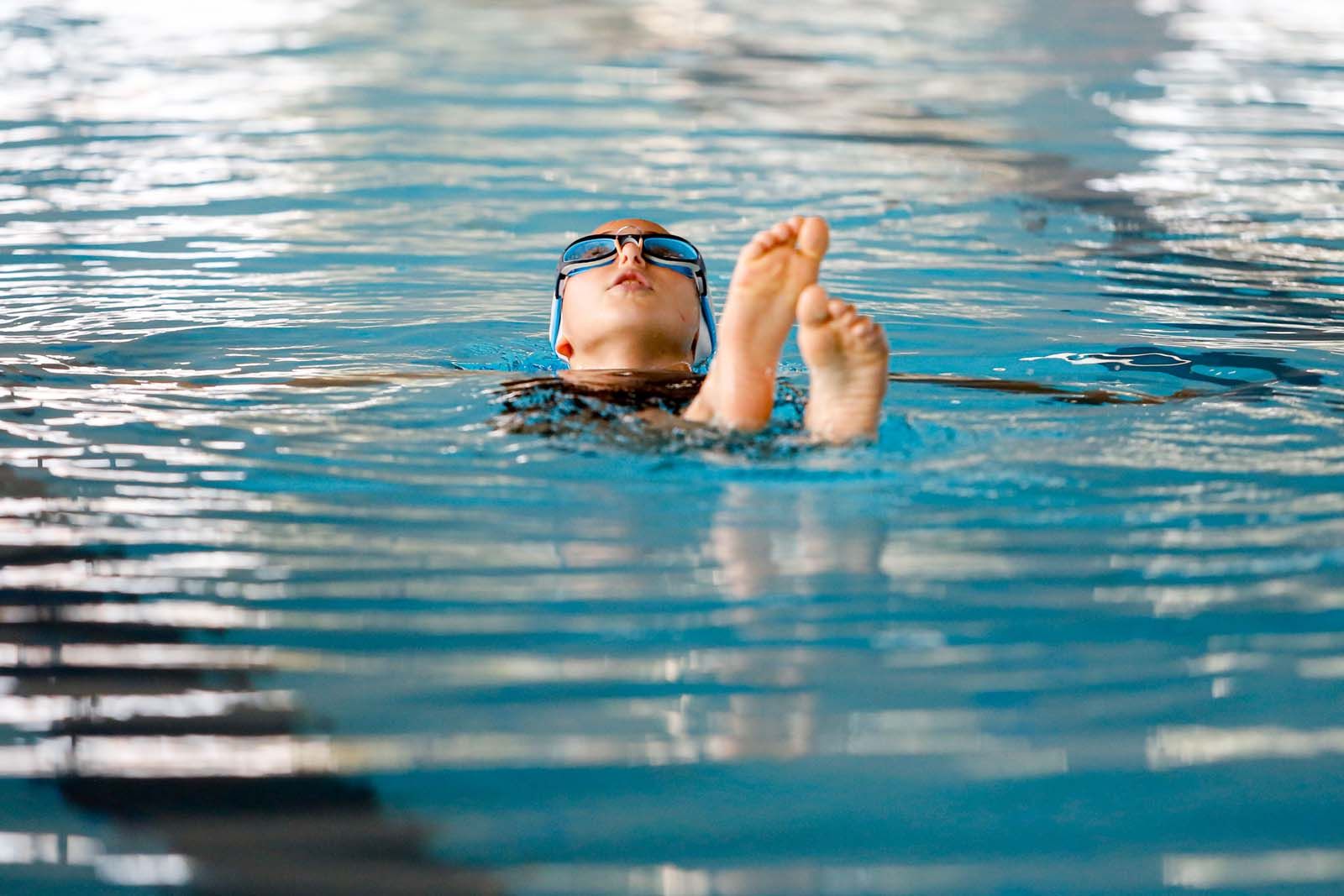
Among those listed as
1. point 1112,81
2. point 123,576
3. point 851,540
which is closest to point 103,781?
point 123,576

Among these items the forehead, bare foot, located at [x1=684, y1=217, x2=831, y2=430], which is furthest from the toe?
the forehead

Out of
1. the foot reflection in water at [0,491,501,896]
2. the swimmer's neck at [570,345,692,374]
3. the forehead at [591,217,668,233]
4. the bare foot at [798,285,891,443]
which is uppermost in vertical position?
the forehead at [591,217,668,233]

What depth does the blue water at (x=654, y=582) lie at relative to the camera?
2.11m

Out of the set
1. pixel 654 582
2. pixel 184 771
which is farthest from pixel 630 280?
pixel 184 771

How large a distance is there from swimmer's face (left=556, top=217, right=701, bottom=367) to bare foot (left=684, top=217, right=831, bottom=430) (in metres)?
0.75

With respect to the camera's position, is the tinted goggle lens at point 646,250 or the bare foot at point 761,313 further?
the tinted goggle lens at point 646,250

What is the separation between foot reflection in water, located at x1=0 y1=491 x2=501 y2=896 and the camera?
6.65ft

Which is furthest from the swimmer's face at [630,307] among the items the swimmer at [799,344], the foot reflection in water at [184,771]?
the foot reflection in water at [184,771]

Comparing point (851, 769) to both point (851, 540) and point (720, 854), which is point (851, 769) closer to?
point (720, 854)

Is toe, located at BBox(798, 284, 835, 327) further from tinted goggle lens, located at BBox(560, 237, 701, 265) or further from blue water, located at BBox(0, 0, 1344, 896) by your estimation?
tinted goggle lens, located at BBox(560, 237, 701, 265)

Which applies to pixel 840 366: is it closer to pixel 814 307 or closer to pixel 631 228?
pixel 814 307

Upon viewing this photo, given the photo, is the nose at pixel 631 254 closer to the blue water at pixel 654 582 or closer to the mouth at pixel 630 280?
the mouth at pixel 630 280

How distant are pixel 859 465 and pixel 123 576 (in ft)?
5.14

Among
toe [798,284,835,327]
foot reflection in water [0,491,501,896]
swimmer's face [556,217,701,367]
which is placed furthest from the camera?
swimmer's face [556,217,701,367]
